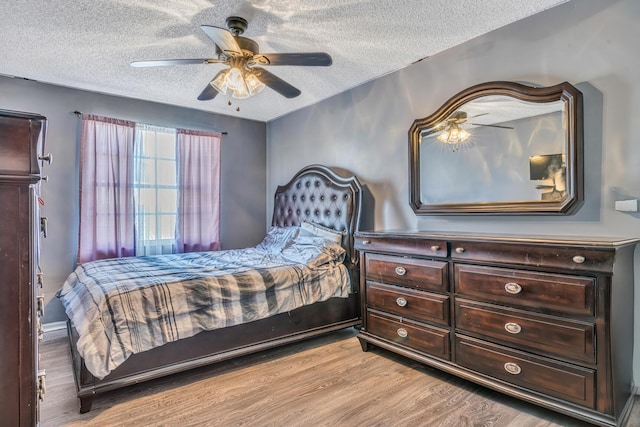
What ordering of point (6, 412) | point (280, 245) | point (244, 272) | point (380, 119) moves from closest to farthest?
point (6, 412), point (244, 272), point (380, 119), point (280, 245)

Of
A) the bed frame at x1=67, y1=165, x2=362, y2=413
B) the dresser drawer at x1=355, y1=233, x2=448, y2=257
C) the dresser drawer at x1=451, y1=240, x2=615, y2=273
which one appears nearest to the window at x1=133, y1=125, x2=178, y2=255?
the bed frame at x1=67, y1=165, x2=362, y2=413

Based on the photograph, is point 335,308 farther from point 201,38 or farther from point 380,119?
point 201,38

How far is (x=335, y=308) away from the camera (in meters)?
3.12

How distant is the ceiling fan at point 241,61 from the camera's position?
2.17 metres

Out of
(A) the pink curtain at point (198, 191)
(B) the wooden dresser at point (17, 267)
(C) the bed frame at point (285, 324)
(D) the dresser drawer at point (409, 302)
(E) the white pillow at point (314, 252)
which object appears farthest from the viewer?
(A) the pink curtain at point (198, 191)

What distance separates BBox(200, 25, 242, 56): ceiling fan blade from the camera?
1.94 meters

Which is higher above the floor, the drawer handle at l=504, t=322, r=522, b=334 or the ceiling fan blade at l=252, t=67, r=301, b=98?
the ceiling fan blade at l=252, t=67, r=301, b=98

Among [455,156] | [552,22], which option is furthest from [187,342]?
[552,22]

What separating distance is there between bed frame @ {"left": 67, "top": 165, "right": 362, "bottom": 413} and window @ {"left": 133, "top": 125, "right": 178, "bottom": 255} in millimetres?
1255

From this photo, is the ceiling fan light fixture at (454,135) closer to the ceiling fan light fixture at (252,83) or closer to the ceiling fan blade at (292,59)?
the ceiling fan blade at (292,59)

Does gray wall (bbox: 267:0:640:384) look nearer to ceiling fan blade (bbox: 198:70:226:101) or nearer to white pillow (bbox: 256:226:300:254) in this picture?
white pillow (bbox: 256:226:300:254)

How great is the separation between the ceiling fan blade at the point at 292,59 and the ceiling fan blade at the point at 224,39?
0.44 ft

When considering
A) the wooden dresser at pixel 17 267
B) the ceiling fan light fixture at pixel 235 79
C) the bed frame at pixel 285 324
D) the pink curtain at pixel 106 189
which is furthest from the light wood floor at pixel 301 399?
the ceiling fan light fixture at pixel 235 79

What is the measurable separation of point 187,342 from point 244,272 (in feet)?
2.01
